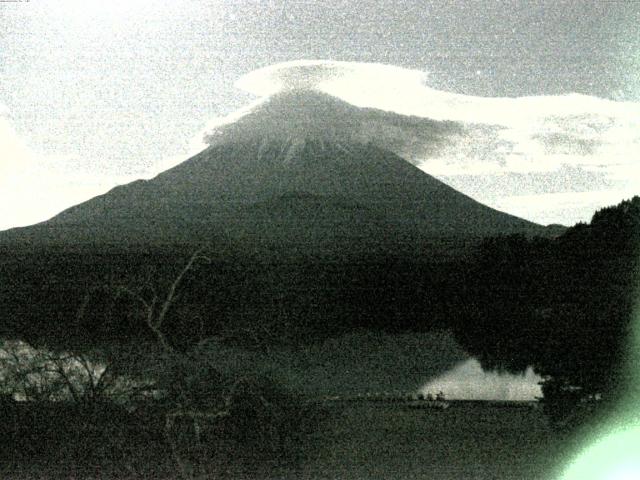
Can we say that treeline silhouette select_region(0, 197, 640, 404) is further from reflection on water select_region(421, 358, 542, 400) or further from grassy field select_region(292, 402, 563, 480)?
grassy field select_region(292, 402, 563, 480)

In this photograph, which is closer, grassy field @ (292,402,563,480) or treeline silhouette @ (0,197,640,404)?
grassy field @ (292,402,563,480)

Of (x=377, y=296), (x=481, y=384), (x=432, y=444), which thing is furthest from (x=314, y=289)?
(x=432, y=444)

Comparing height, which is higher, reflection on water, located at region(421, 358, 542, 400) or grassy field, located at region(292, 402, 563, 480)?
grassy field, located at region(292, 402, 563, 480)

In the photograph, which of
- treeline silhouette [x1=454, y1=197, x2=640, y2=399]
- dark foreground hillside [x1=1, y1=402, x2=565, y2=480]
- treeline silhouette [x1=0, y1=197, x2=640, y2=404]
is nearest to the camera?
dark foreground hillside [x1=1, y1=402, x2=565, y2=480]

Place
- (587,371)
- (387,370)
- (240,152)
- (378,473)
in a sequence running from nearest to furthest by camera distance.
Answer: (378,473)
(587,371)
(387,370)
(240,152)

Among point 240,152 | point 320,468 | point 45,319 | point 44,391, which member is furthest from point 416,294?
point 240,152

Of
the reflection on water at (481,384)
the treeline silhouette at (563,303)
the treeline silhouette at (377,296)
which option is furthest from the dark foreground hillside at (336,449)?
the treeline silhouette at (563,303)

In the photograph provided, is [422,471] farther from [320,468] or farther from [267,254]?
[267,254]

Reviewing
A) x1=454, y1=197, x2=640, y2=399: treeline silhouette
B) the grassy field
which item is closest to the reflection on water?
x1=454, y1=197, x2=640, y2=399: treeline silhouette
